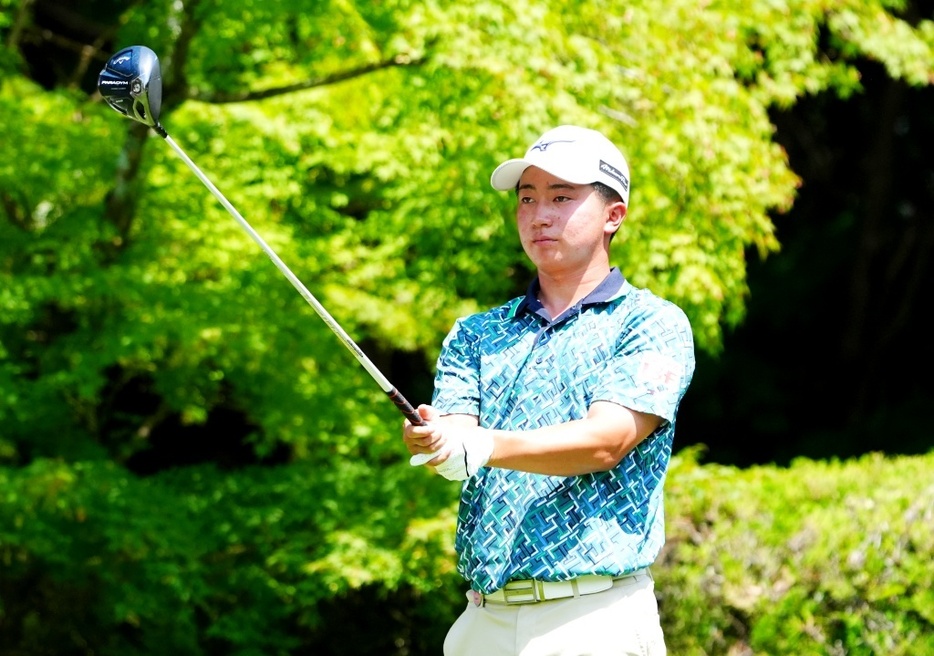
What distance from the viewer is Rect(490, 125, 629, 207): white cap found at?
8.44ft

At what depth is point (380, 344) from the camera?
280 inches

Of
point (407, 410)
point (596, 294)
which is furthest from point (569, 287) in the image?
point (407, 410)

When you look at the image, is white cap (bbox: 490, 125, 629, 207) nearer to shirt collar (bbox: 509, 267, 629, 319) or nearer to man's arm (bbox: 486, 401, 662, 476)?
shirt collar (bbox: 509, 267, 629, 319)

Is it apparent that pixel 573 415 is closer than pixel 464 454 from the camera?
No

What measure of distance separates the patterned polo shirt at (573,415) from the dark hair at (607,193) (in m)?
0.15

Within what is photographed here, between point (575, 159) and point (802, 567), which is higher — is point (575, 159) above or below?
above

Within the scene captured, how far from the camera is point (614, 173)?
8.68 ft

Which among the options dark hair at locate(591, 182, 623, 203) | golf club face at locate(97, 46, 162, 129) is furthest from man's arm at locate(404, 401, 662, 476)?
golf club face at locate(97, 46, 162, 129)

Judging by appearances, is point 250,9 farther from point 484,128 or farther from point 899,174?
point 899,174

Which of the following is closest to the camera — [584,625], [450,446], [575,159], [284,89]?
[450,446]

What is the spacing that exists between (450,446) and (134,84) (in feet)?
3.60

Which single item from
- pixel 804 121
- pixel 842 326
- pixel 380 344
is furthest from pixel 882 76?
pixel 380 344

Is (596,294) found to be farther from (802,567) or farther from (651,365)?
(802,567)

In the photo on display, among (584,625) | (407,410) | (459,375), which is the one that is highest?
(407,410)
